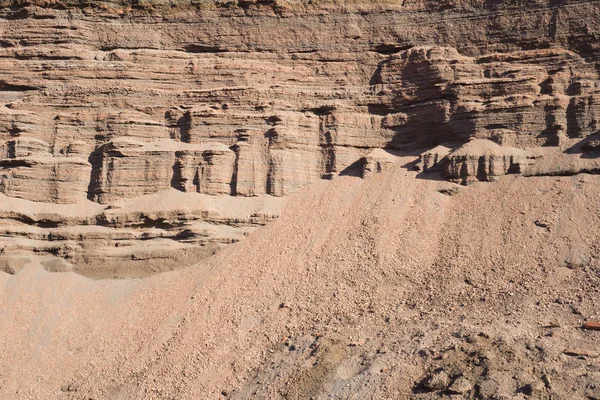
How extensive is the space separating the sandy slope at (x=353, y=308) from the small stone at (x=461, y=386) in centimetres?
12

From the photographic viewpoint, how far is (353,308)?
15.4 metres

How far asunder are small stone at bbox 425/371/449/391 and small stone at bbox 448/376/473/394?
0.17m

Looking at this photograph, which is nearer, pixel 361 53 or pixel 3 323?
pixel 3 323

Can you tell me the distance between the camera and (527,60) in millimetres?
20844

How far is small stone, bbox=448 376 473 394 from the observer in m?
11.3

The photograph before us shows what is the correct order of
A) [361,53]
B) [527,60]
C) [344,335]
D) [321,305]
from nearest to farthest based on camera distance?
[344,335], [321,305], [527,60], [361,53]

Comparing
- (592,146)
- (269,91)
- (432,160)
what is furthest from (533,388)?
(269,91)

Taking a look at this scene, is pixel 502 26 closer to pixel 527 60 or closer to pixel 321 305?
pixel 527 60

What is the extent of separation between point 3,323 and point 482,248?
41.1ft

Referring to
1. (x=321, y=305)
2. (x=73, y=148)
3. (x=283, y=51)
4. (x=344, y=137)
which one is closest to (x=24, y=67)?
(x=73, y=148)

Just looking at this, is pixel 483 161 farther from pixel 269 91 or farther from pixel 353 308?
pixel 269 91

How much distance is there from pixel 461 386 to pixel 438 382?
1.44ft

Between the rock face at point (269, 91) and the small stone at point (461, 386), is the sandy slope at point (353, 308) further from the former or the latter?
the rock face at point (269, 91)

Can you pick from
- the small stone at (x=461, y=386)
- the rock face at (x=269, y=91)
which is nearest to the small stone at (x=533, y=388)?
the small stone at (x=461, y=386)
